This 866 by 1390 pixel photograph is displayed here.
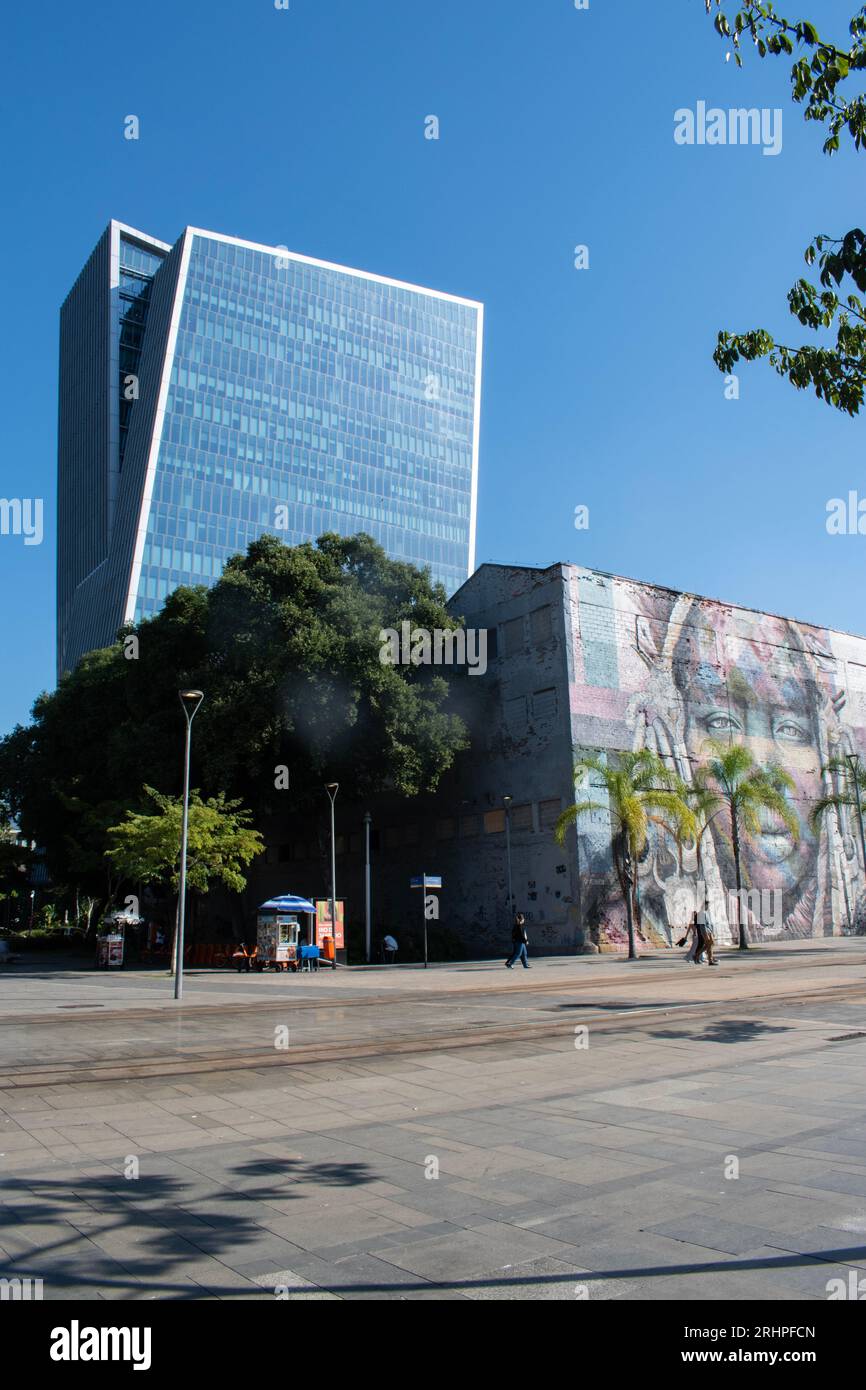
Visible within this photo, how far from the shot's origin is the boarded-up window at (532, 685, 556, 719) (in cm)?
4001

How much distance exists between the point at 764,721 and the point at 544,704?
13.0 m

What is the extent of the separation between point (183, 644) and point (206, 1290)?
36.9 m

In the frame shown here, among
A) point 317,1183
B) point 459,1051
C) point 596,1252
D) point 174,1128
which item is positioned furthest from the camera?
point 459,1051

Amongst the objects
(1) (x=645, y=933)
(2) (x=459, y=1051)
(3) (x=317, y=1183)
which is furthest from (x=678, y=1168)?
(1) (x=645, y=933)

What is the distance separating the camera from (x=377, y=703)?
37.2 meters

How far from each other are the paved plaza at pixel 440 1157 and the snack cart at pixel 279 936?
18104mm

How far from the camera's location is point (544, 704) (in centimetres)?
4038

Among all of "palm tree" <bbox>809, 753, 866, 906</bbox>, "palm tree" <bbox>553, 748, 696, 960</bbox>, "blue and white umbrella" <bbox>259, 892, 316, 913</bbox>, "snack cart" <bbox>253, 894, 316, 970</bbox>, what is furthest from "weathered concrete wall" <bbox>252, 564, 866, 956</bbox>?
"snack cart" <bbox>253, 894, 316, 970</bbox>

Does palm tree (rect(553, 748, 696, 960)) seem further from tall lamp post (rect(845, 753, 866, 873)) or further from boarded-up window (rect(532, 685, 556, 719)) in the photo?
tall lamp post (rect(845, 753, 866, 873))

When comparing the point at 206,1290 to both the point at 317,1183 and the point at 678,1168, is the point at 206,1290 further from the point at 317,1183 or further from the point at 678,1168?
the point at 678,1168

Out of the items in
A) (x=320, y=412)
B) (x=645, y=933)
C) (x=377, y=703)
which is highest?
(x=320, y=412)

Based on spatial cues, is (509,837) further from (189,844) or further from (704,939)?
(189,844)

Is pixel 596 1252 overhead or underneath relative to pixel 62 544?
underneath

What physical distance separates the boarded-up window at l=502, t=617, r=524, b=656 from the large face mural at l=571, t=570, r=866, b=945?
2.97 meters
